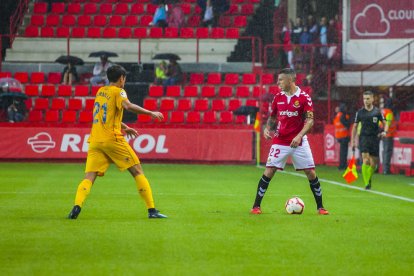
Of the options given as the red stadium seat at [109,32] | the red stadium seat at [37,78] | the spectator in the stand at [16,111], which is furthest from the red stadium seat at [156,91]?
the spectator in the stand at [16,111]

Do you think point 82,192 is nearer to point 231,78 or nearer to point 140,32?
point 231,78

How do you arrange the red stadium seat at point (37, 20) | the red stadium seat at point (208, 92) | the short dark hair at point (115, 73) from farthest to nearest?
the red stadium seat at point (37, 20)
the red stadium seat at point (208, 92)
the short dark hair at point (115, 73)

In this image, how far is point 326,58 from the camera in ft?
120

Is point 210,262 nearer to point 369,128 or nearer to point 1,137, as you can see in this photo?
point 369,128

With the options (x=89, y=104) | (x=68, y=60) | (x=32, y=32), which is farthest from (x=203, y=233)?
(x=32, y=32)

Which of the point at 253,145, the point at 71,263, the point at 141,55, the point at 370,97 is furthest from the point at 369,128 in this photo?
the point at 141,55

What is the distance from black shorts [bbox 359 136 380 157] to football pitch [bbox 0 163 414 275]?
954 millimetres

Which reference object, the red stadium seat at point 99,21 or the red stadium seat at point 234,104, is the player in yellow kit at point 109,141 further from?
the red stadium seat at point 99,21

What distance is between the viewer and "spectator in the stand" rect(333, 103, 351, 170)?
29.8 meters

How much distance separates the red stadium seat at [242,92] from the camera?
118 ft

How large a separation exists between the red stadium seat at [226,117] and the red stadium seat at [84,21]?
8.16m

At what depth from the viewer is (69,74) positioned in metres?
36.3

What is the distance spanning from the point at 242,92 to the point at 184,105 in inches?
91.0

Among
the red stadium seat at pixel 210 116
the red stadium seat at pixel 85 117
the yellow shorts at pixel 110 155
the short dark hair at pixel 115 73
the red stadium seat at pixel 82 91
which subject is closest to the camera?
the short dark hair at pixel 115 73
